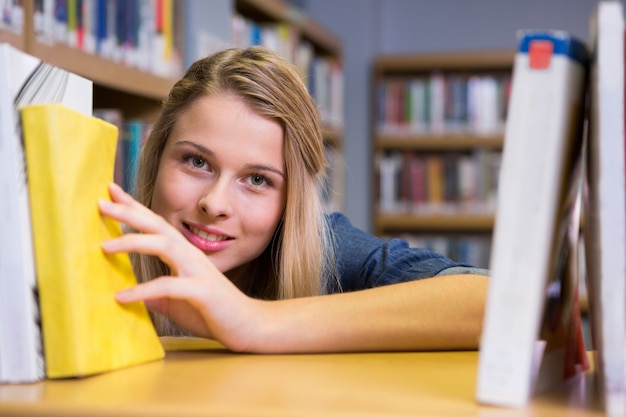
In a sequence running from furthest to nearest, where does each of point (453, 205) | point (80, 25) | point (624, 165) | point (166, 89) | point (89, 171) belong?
point (453, 205), point (166, 89), point (80, 25), point (89, 171), point (624, 165)

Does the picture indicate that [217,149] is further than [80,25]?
No

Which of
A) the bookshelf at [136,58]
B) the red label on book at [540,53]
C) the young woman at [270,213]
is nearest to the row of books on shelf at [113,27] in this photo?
the bookshelf at [136,58]

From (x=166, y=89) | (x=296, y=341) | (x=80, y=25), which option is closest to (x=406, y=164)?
(x=166, y=89)

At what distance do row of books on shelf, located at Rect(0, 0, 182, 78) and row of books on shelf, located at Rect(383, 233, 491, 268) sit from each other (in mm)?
2119

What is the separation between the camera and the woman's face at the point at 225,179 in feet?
3.70

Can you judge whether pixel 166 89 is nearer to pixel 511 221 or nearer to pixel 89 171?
pixel 89 171

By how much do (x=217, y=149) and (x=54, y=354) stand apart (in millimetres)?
571

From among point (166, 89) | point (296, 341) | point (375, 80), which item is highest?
point (375, 80)

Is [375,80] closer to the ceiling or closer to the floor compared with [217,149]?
closer to the ceiling

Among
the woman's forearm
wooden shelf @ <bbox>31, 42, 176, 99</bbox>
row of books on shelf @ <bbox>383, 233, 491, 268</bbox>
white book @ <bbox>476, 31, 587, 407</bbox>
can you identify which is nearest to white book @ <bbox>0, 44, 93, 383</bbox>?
the woman's forearm

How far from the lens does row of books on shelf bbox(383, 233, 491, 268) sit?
3941 mm

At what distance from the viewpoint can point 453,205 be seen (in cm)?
395

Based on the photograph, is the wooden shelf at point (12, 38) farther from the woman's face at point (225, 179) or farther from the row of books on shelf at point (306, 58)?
the row of books on shelf at point (306, 58)

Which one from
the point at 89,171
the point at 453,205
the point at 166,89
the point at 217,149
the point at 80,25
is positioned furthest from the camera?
the point at 453,205
